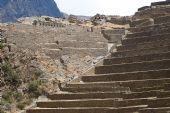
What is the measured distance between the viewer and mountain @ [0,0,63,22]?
177 ft

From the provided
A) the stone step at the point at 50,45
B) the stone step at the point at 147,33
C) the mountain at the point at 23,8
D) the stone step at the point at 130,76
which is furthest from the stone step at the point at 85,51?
the mountain at the point at 23,8

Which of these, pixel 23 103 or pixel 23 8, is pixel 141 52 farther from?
pixel 23 8

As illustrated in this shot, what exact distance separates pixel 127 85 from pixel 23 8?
101 feet

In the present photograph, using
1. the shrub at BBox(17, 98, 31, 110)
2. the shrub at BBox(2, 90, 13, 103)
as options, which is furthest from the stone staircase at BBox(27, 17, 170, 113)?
the shrub at BBox(2, 90, 13, 103)

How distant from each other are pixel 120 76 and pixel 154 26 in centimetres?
632

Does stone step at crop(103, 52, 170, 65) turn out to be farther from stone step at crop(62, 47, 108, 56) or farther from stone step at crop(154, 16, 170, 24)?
stone step at crop(154, 16, 170, 24)

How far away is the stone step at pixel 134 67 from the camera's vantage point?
26.6 meters

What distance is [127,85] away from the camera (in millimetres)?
25375

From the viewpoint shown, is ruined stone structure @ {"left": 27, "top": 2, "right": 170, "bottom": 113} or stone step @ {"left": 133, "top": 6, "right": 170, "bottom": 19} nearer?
ruined stone structure @ {"left": 27, "top": 2, "right": 170, "bottom": 113}

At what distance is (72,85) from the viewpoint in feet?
87.2

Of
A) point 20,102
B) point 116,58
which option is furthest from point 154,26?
point 20,102

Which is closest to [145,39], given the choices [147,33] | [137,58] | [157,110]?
[147,33]

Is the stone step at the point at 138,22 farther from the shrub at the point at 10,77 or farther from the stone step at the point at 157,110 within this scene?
the stone step at the point at 157,110

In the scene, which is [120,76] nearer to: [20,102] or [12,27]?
[20,102]
